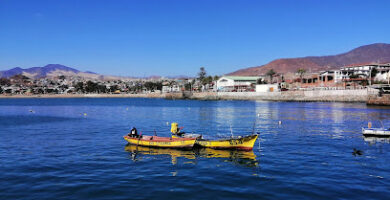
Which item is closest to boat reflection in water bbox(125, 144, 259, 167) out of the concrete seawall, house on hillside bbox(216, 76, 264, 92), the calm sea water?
the calm sea water

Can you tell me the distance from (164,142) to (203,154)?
412cm

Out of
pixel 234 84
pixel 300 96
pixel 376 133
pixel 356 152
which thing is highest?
pixel 234 84

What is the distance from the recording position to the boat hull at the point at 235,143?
25.5m

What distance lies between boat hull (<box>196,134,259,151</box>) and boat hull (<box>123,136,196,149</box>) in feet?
5.60

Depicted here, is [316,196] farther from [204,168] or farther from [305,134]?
[305,134]

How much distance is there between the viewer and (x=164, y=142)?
27.4 meters

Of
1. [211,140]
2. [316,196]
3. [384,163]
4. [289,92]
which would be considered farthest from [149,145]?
[289,92]

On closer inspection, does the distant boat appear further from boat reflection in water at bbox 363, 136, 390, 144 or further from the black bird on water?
the black bird on water

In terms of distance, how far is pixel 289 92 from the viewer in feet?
416

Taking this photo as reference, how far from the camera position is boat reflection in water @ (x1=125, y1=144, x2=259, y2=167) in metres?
23.5

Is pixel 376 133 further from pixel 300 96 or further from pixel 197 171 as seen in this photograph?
pixel 300 96

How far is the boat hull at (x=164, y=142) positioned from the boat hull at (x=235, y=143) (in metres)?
1.71

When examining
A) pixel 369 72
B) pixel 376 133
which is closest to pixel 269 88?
pixel 369 72

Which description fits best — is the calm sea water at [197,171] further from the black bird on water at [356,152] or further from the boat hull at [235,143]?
the boat hull at [235,143]
